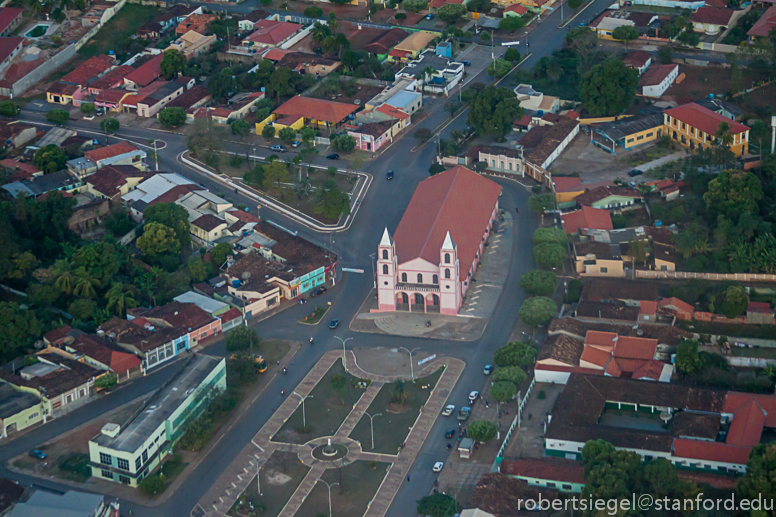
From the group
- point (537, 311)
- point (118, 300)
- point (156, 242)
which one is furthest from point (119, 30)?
point (537, 311)

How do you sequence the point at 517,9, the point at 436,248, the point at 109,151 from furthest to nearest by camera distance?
the point at 517,9, the point at 109,151, the point at 436,248

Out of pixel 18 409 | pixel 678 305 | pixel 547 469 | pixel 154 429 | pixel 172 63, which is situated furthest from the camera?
pixel 172 63

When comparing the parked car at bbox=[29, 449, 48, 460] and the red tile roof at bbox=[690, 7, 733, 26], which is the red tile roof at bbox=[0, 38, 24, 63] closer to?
the parked car at bbox=[29, 449, 48, 460]

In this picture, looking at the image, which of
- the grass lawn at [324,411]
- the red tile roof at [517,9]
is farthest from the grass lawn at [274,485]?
the red tile roof at [517,9]

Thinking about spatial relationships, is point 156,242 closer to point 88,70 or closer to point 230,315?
point 230,315

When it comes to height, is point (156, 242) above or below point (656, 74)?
below

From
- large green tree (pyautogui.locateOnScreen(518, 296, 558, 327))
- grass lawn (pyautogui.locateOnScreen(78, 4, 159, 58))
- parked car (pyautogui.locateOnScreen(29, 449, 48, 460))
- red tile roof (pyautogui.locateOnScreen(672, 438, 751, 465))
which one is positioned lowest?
parked car (pyautogui.locateOnScreen(29, 449, 48, 460))

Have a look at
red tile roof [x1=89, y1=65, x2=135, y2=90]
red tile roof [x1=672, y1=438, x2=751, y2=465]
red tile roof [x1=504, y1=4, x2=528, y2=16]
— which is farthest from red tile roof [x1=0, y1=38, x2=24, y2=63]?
red tile roof [x1=672, y1=438, x2=751, y2=465]
